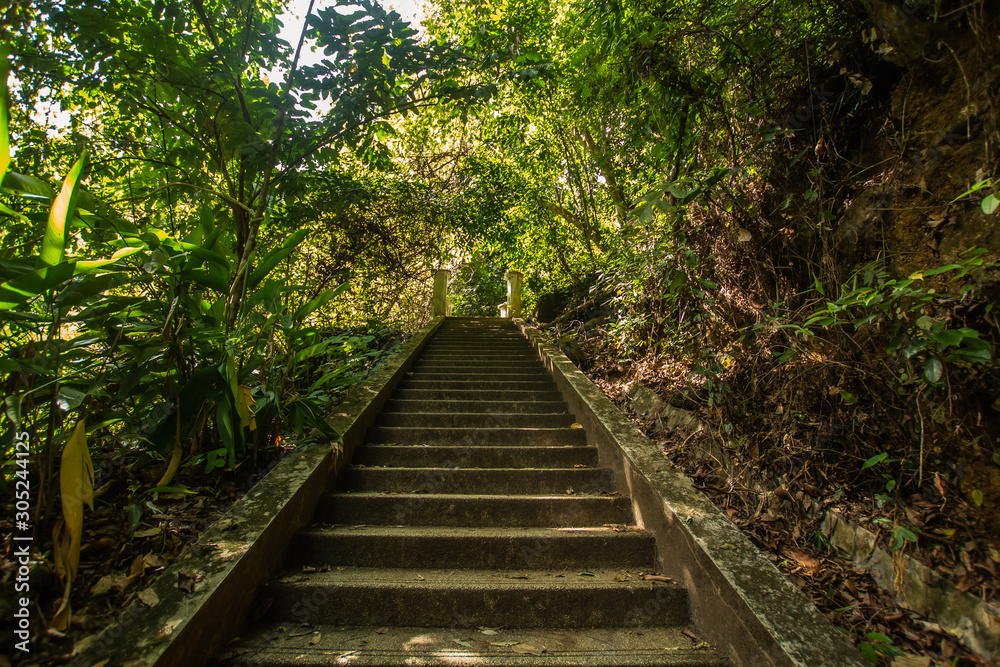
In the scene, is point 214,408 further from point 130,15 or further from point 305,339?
point 130,15

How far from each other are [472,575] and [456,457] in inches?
44.4

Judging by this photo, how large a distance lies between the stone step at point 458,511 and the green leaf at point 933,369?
1576 millimetres

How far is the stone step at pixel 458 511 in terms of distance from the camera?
97.8 inches

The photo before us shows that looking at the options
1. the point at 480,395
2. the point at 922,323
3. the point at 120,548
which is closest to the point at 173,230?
the point at 120,548

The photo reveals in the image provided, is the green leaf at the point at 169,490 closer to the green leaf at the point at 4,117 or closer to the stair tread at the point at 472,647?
the stair tread at the point at 472,647

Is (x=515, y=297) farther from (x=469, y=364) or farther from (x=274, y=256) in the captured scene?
(x=274, y=256)

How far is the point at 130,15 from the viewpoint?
9.10ft

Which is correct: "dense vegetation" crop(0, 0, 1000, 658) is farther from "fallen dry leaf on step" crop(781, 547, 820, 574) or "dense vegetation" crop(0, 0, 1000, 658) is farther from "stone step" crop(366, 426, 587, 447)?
"stone step" crop(366, 426, 587, 447)

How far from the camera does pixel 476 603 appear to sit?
1.89m

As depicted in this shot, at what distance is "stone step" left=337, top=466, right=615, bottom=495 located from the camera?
9.23 feet

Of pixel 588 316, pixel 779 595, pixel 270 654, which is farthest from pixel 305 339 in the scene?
pixel 588 316

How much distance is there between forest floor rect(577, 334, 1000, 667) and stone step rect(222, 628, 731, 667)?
2.56ft

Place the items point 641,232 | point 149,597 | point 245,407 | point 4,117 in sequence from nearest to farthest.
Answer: point 4,117 < point 149,597 < point 245,407 < point 641,232

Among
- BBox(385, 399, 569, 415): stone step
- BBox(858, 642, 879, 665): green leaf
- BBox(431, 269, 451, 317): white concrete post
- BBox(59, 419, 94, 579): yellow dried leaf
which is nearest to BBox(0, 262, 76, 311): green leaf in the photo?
BBox(59, 419, 94, 579): yellow dried leaf
